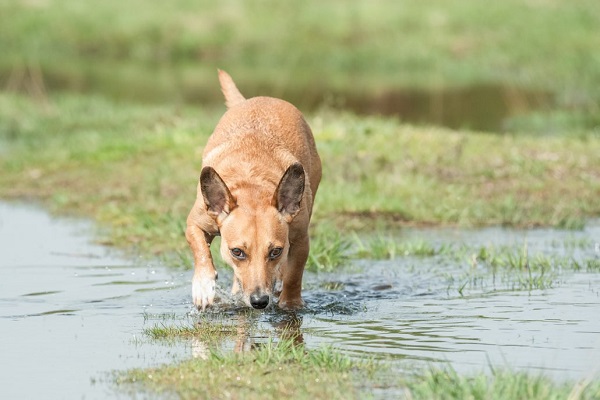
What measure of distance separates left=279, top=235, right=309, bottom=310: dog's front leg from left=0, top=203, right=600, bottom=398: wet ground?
0.47 ft

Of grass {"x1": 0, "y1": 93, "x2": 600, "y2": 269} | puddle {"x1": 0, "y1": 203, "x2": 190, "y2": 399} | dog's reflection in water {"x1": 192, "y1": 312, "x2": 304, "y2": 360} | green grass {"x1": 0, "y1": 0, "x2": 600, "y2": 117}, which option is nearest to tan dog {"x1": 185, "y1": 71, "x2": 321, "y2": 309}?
dog's reflection in water {"x1": 192, "y1": 312, "x2": 304, "y2": 360}

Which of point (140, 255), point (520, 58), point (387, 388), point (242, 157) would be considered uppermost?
point (520, 58)

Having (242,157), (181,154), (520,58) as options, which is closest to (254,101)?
(242,157)

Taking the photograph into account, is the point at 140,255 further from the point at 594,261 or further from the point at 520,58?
the point at 520,58

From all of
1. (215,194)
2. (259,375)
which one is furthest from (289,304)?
(259,375)

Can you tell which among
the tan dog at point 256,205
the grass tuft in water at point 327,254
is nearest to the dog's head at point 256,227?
the tan dog at point 256,205

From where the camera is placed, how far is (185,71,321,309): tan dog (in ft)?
25.8

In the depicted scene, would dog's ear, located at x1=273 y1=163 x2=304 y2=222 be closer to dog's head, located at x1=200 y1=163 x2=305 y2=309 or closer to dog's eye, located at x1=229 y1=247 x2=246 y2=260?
dog's head, located at x1=200 y1=163 x2=305 y2=309

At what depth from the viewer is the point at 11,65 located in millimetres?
26906

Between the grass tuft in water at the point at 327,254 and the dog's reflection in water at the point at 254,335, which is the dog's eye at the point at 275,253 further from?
the grass tuft in water at the point at 327,254

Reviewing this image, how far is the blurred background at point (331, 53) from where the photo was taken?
914 inches

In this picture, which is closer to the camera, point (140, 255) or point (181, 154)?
point (140, 255)

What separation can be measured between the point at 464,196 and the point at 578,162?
1966 mm

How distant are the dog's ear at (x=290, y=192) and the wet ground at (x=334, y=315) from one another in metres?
0.78
